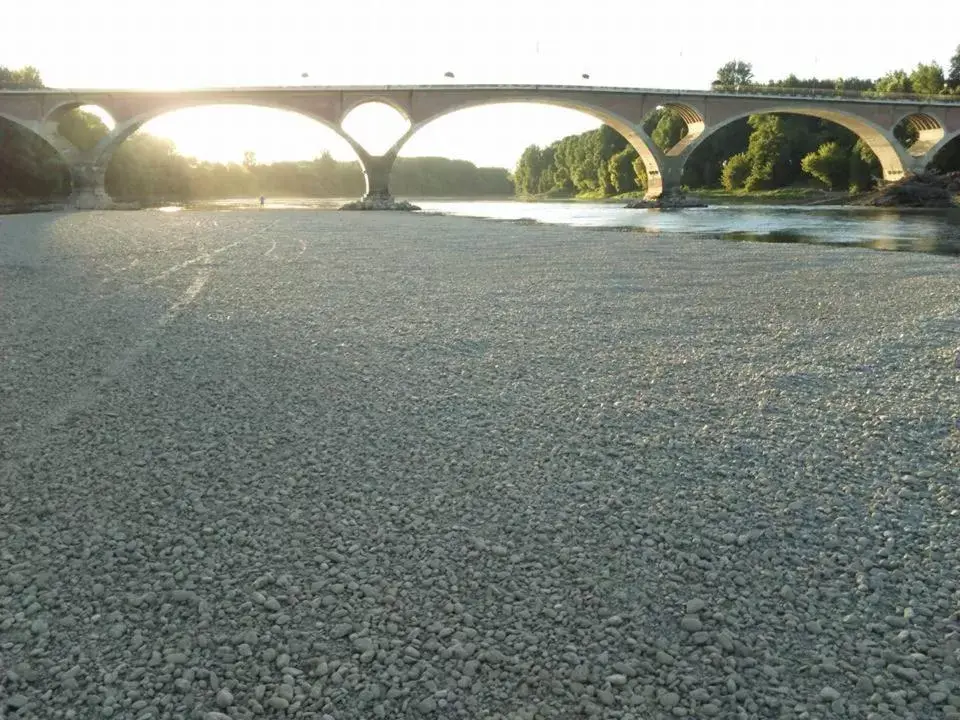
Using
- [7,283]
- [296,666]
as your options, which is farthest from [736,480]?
[7,283]

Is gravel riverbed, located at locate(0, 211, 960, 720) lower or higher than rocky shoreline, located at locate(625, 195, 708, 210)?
lower

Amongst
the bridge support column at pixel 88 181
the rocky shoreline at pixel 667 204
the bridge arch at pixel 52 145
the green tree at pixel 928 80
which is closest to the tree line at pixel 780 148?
the green tree at pixel 928 80

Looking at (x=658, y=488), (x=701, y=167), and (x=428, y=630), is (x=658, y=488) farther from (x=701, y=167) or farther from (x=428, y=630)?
(x=701, y=167)

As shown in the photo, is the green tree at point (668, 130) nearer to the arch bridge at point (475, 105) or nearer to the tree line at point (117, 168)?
the arch bridge at point (475, 105)

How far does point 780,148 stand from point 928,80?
18.8 metres

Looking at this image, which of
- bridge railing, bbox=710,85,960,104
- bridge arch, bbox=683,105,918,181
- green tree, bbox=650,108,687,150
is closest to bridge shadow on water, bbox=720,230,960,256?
bridge arch, bbox=683,105,918,181

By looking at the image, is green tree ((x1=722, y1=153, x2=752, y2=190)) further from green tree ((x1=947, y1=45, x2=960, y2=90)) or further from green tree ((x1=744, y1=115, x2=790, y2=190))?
green tree ((x1=947, y1=45, x2=960, y2=90))

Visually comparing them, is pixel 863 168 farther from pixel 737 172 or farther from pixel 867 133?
pixel 737 172

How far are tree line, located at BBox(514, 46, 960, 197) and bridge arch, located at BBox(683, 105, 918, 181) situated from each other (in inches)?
118

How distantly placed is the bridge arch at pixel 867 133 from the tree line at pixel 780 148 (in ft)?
9.79

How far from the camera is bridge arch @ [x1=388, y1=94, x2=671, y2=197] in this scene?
201 feet

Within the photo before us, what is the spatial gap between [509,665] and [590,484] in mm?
1628

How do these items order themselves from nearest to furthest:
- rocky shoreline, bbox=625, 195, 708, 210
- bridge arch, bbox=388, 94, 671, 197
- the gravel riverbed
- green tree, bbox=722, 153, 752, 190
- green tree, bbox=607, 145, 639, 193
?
the gravel riverbed < rocky shoreline, bbox=625, 195, 708, 210 < bridge arch, bbox=388, 94, 671, 197 < green tree, bbox=722, 153, 752, 190 < green tree, bbox=607, 145, 639, 193

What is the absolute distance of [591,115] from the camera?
65.8 metres
